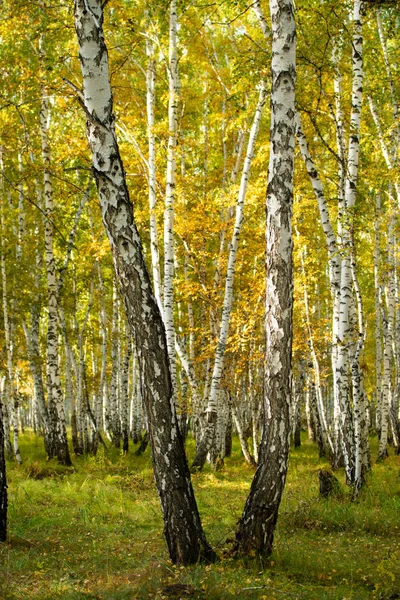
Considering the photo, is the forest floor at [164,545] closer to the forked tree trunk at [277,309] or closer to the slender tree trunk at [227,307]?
the forked tree trunk at [277,309]

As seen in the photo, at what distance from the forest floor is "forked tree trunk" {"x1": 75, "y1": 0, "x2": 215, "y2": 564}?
380mm

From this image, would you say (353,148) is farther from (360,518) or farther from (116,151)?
(360,518)

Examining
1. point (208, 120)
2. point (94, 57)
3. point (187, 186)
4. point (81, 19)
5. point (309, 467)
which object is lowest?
point (309, 467)

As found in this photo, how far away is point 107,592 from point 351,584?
6.96 feet

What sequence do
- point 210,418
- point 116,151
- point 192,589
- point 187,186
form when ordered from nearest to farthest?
1. point 192,589
2. point 116,151
3. point 210,418
4. point 187,186

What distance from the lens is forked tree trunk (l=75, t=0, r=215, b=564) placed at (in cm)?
514

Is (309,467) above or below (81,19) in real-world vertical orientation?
below

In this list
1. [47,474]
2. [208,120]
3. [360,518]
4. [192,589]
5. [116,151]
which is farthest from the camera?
[208,120]

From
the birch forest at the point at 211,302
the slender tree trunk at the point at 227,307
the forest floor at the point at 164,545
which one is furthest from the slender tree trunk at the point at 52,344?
the slender tree trunk at the point at 227,307

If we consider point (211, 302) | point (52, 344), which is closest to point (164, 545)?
point (52, 344)

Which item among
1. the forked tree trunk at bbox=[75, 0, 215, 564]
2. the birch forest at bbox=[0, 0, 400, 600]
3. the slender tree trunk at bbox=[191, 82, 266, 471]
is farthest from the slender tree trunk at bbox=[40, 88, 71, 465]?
the forked tree trunk at bbox=[75, 0, 215, 564]

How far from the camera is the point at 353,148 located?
345 inches

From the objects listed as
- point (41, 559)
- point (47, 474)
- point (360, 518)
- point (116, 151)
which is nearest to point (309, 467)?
point (47, 474)

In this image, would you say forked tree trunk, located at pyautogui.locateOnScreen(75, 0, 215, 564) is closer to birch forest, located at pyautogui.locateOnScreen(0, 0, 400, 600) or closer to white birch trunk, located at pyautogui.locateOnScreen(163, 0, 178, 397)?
birch forest, located at pyautogui.locateOnScreen(0, 0, 400, 600)
